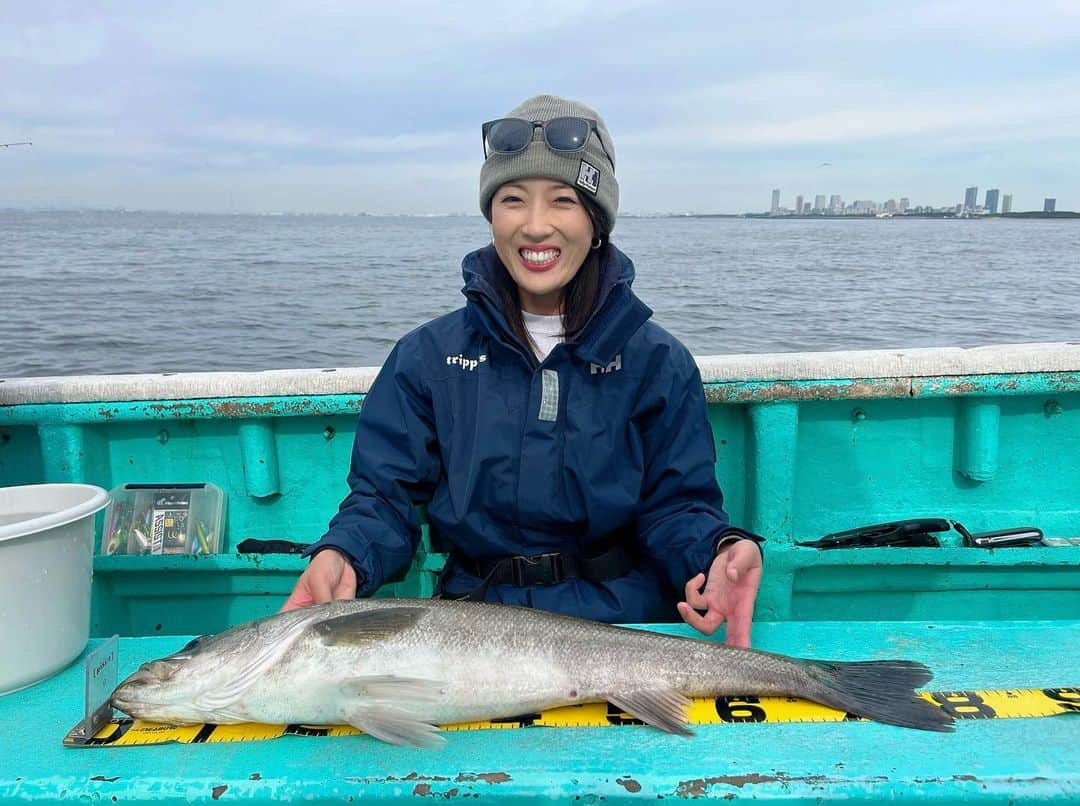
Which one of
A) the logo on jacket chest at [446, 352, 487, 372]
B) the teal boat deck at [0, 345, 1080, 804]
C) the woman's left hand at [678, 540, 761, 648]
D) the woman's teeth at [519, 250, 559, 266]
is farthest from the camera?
the teal boat deck at [0, 345, 1080, 804]

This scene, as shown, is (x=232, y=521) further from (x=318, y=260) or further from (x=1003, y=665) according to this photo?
(x=318, y=260)

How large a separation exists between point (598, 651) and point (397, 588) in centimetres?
200

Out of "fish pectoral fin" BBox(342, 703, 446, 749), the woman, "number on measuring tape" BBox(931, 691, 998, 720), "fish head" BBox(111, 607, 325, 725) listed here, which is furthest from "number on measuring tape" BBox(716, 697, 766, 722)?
"fish head" BBox(111, 607, 325, 725)

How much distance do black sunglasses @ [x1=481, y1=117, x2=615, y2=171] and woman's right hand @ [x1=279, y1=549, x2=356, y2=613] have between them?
63.8 inches

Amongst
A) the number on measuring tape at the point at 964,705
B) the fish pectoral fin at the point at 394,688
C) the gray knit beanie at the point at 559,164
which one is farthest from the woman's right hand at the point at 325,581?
the number on measuring tape at the point at 964,705

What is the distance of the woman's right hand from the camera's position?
2682 mm

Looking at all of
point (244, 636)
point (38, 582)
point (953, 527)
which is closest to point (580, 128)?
point (244, 636)

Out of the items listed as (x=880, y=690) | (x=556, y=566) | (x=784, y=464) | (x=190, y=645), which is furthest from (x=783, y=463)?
(x=190, y=645)

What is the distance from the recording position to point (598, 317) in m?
3.14

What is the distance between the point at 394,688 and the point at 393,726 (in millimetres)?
149

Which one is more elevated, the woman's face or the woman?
the woman's face

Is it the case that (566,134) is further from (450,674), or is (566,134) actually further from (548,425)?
(450,674)

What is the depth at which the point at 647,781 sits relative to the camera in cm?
191

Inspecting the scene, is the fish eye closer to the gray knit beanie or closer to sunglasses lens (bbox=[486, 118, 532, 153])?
the gray knit beanie
